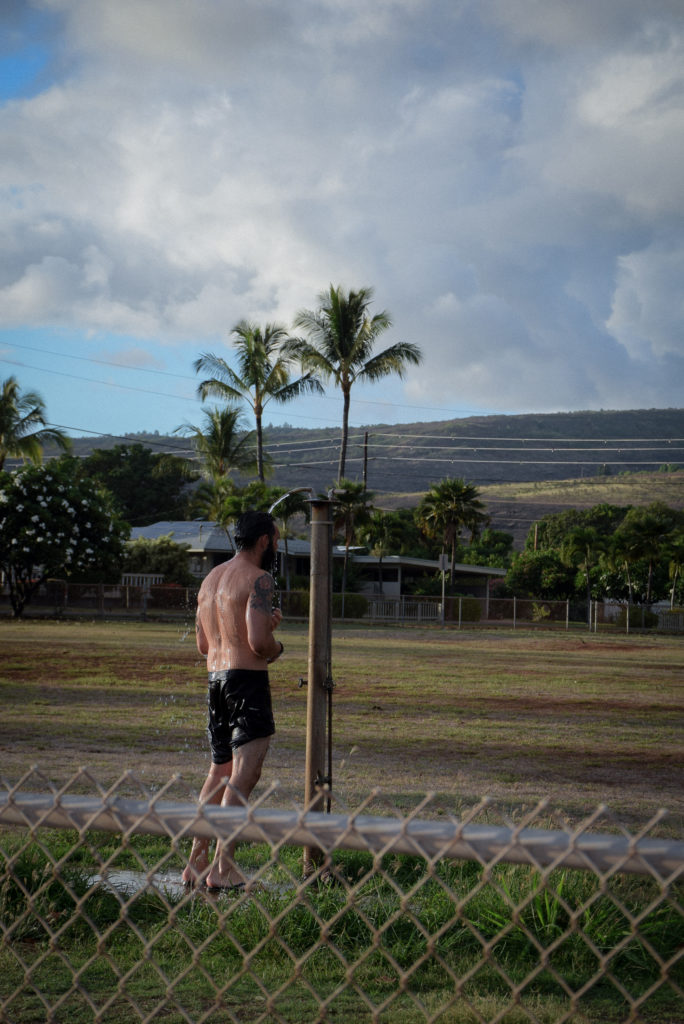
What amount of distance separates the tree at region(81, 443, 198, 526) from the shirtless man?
65.7 meters

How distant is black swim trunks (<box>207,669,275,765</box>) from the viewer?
184 inches

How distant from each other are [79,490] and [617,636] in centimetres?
2081

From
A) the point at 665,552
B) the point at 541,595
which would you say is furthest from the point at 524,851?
the point at 541,595

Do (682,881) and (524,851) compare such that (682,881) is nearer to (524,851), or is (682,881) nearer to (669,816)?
(669,816)

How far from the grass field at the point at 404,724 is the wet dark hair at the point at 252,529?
1.91 m

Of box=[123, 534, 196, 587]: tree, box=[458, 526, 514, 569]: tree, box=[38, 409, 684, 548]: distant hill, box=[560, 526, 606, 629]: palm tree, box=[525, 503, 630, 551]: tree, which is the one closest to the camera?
box=[123, 534, 196, 587]: tree

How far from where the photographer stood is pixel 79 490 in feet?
110

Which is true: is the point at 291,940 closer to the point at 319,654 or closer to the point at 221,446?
the point at 319,654

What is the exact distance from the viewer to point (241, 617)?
4738 millimetres

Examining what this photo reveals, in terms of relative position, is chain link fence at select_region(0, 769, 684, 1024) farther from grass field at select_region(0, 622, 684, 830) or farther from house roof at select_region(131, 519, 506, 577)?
house roof at select_region(131, 519, 506, 577)

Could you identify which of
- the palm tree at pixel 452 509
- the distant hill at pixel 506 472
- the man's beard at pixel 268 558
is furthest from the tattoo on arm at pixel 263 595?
the distant hill at pixel 506 472

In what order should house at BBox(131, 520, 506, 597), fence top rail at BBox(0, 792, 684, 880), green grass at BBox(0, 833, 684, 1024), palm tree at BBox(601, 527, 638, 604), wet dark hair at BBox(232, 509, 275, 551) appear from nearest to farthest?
fence top rail at BBox(0, 792, 684, 880), green grass at BBox(0, 833, 684, 1024), wet dark hair at BBox(232, 509, 275, 551), palm tree at BBox(601, 527, 638, 604), house at BBox(131, 520, 506, 597)

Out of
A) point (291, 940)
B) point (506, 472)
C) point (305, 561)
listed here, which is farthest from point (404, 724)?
point (506, 472)

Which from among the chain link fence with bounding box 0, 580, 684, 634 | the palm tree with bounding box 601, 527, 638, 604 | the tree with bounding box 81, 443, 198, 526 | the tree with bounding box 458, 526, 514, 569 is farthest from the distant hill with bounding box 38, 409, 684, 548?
the chain link fence with bounding box 0, 580, 684, 634
